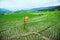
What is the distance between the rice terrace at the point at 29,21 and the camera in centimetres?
112

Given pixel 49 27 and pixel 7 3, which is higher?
pixel 7 3

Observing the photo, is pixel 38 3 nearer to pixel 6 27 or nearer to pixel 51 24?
pixel 51 24

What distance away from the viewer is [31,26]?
1.13 meters

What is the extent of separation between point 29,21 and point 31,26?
2.4 inches

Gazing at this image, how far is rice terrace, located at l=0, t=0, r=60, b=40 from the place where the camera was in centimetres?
112

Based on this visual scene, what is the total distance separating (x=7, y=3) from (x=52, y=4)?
0.51m

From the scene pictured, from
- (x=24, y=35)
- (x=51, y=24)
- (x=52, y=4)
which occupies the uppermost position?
(x=52, y=4)

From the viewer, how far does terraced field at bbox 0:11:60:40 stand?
44.1 inches

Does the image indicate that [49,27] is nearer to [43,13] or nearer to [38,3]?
[43,13]

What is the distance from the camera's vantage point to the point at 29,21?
44.9 inches

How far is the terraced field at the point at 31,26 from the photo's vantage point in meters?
1.12

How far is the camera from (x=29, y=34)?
1111mm

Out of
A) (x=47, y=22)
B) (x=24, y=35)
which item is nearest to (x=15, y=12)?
(x=24, y=35)

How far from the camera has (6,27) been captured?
115 cm
